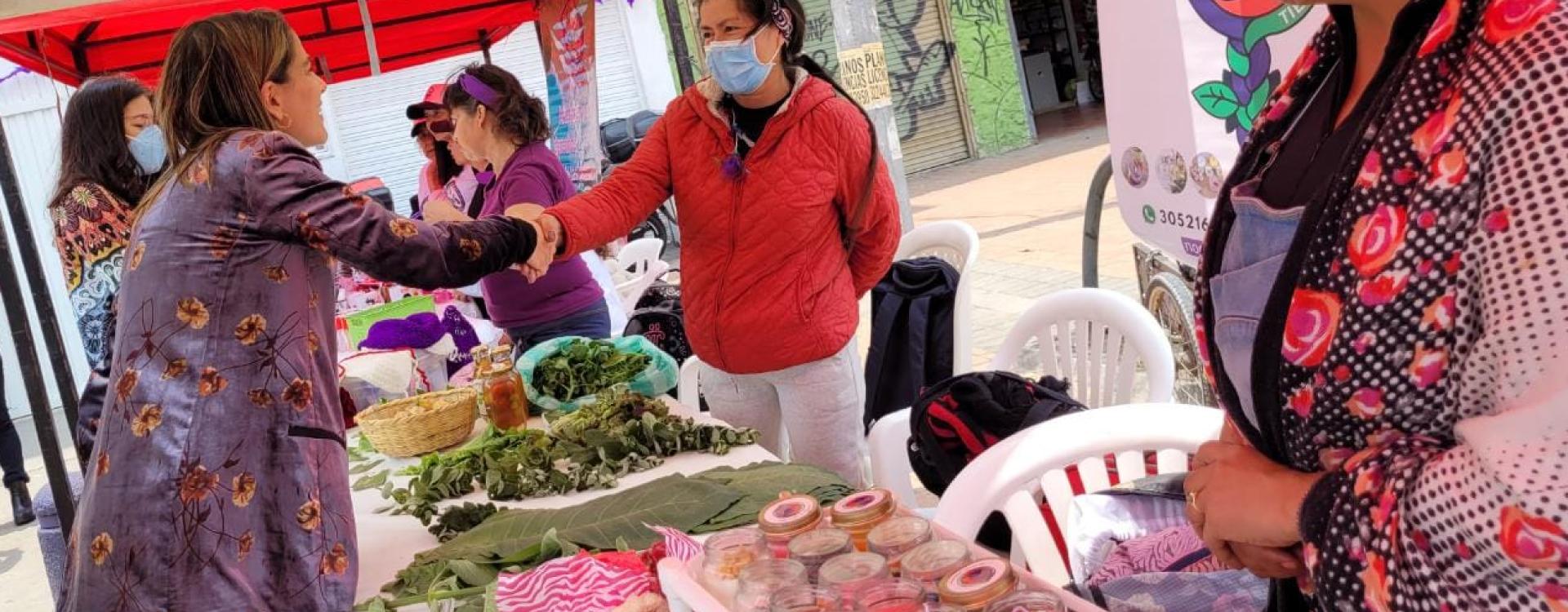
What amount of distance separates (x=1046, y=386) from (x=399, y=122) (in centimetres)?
1333

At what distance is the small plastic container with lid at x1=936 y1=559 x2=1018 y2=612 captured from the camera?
125 cm

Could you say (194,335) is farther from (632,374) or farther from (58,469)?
(58,469)

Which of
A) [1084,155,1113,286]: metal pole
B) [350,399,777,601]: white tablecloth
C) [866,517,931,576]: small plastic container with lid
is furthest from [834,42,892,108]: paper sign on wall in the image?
[866,517,931,576]: small plastic container with lid

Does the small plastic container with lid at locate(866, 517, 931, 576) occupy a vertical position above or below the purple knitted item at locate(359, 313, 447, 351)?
below

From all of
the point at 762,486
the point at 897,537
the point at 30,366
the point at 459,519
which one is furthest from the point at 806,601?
the point at 30,366

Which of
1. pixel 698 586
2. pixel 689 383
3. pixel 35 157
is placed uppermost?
pixel 35 157

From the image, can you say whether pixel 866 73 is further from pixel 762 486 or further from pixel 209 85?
pixel 209 85

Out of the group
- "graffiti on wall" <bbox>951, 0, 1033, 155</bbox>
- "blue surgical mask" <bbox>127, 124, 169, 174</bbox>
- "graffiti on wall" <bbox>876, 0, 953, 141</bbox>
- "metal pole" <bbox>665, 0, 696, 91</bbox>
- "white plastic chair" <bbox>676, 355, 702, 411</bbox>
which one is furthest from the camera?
"graffiti on wall" <bbox>951, 0, 1033, 155</bbox>

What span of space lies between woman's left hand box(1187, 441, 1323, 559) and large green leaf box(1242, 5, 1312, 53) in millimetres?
1392

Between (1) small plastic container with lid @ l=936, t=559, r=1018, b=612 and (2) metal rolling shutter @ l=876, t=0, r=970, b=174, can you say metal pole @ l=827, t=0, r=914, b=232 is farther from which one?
(2) metal rolling shutter @ l=876, t=0, r=970, b=174

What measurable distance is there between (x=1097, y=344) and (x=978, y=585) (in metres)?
1.93

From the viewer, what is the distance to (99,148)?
372 cm

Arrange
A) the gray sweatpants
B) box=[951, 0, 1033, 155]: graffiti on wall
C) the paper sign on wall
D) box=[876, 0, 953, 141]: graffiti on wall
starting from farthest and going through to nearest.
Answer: box=[951, 0, 1033, 155]: graffiti on wall < box=[876, 0, 953, 141]: graffiti on wall < the paper sign on wall < the gray sweatpants

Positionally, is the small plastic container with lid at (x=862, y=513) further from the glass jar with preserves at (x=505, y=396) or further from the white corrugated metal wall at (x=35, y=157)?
the white corrugated metal wall at (x=35, y=157)
